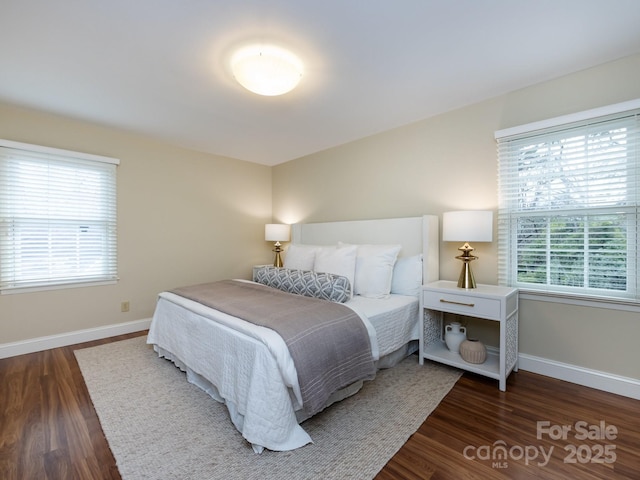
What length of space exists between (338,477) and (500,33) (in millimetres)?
2605

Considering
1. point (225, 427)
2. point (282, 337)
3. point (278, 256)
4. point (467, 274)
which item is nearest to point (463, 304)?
point (467, 274)

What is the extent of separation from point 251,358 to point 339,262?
149 centimetres

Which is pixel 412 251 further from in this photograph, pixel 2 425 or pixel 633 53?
pixel 2 425

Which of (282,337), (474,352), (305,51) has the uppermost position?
(305,51)

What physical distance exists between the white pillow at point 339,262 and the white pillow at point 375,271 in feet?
0.26

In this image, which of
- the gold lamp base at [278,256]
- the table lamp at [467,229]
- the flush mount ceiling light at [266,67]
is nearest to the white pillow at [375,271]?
the table lamp at [467,229]

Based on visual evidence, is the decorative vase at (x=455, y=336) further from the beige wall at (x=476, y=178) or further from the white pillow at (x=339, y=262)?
the white pillow at (x=339, y=262)

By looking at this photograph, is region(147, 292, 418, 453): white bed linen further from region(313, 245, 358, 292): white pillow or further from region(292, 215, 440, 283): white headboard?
region(292, 215, 440, 283): white headboard

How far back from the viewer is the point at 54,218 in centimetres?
301

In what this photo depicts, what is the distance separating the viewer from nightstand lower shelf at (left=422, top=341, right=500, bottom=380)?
221 centimetres

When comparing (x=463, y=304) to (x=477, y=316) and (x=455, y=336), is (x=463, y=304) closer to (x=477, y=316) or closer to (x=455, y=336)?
(x=477, y=316)

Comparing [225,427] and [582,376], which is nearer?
[225,427]

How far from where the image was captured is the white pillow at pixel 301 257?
130 inches

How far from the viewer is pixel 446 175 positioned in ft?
9.52
